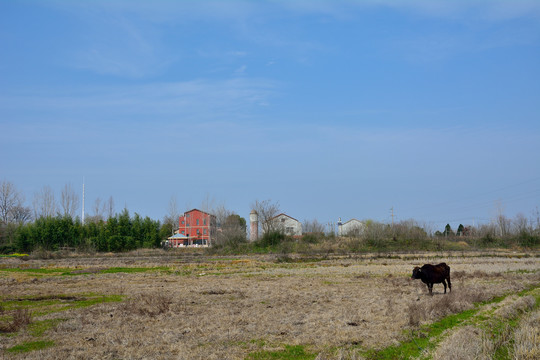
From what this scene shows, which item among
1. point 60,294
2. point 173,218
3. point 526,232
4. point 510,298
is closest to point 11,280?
point 60,294

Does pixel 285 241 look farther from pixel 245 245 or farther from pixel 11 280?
pixel 11 280

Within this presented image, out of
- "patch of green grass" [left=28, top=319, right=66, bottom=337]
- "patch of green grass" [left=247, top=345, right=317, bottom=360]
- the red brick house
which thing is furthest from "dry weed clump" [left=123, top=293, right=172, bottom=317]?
the red brick house

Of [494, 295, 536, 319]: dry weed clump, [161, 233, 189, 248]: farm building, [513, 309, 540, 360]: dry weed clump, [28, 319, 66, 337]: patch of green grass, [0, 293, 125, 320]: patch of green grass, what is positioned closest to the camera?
[513, 309, 540, 360]: dry weed clump

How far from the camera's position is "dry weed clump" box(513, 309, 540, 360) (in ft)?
30.6

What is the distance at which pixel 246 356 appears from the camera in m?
9.63

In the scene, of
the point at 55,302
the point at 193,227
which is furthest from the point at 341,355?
the point at 193,227

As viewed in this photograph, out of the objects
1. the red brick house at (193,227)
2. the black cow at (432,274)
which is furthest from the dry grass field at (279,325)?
the red brick house at (193,227)

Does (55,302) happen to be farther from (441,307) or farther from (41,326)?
(441,307)

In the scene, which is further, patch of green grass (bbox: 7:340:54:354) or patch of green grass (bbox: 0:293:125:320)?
patch of green grass (bbox: 0:293:125:320)

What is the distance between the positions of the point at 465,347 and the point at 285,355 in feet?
11.9

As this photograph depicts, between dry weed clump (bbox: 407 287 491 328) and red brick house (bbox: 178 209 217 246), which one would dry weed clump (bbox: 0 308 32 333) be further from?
→ red brick house (bbox: 178 209 217 246)

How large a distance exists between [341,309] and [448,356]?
653 centimetres

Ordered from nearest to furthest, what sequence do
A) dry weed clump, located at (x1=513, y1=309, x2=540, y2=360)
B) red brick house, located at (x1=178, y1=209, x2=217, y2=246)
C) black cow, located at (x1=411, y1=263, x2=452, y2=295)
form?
dry weed clump, located at (x1=513, y1=309, x2=540, y2=360) < black cow, located at (x1=411, y1=263, x2=452, y2=295) < red brick house, located at (x1=178, y1=209, x2=217, y2=246)

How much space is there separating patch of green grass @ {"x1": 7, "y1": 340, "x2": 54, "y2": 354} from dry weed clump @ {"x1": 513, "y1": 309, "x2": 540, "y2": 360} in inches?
408
